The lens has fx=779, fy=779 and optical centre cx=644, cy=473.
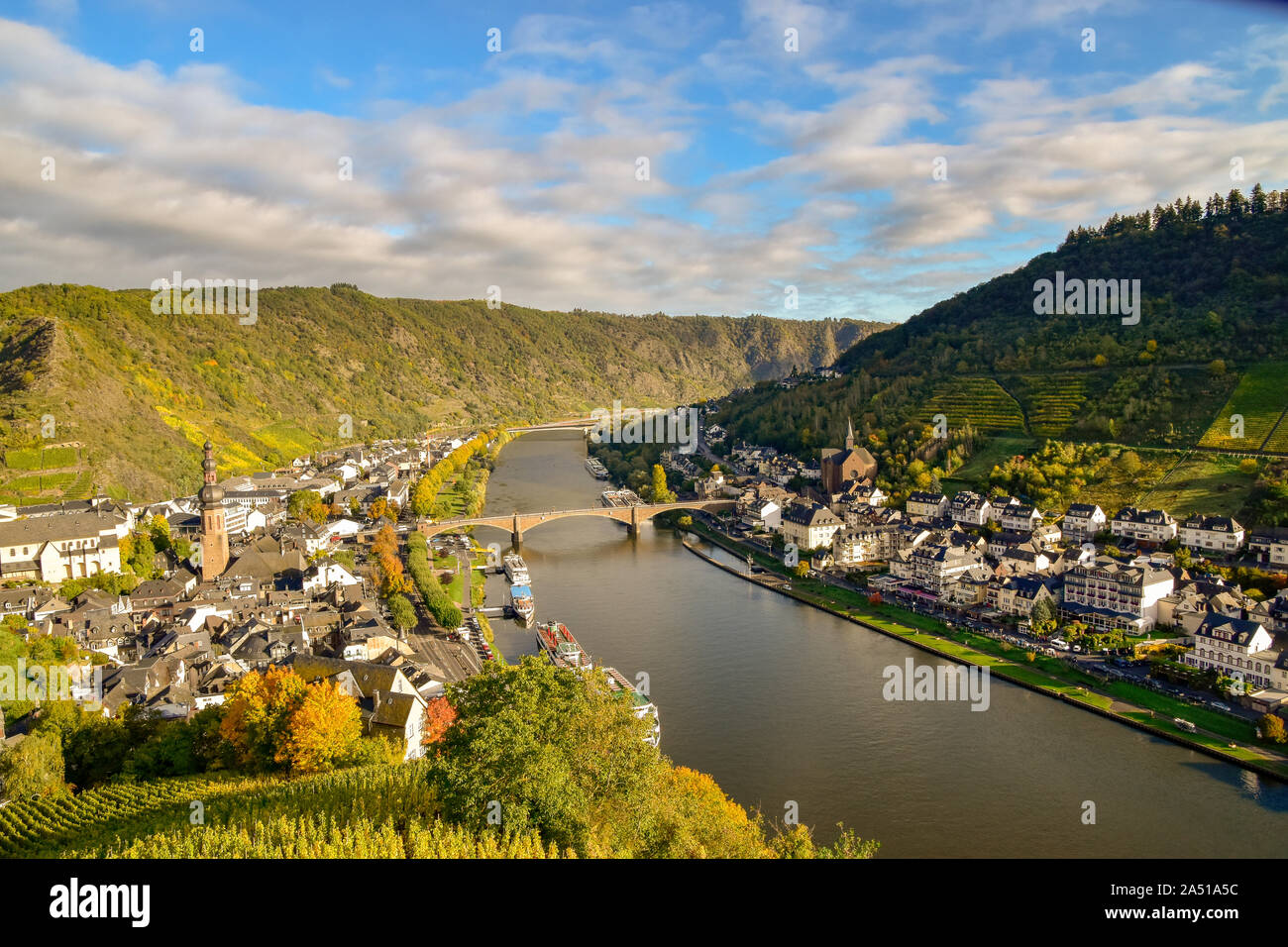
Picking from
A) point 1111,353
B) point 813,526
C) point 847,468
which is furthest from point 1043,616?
point 1111,353

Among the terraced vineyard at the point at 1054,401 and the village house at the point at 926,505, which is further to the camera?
the terraced vineyard at the point at 1054,401

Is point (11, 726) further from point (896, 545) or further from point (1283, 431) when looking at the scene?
point (1283, 431)

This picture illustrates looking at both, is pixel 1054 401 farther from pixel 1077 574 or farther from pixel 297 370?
pixel 297 370

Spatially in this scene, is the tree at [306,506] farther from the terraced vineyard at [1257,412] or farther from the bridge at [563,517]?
the terraced vineyard at [1257,412]

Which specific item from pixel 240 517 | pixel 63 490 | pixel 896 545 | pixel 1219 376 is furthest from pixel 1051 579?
pixel 63 490

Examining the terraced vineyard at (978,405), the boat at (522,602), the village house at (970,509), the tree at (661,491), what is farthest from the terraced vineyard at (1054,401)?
the boat at (522,602)

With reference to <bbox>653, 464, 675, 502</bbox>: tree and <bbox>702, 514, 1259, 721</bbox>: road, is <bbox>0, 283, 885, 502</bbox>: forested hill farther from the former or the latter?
<bbox>702, 514, 1259, 721</bbox>: road

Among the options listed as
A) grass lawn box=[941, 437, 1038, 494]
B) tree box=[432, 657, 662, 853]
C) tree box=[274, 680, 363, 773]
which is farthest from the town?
tree box=[274, 680, 363, 773]
